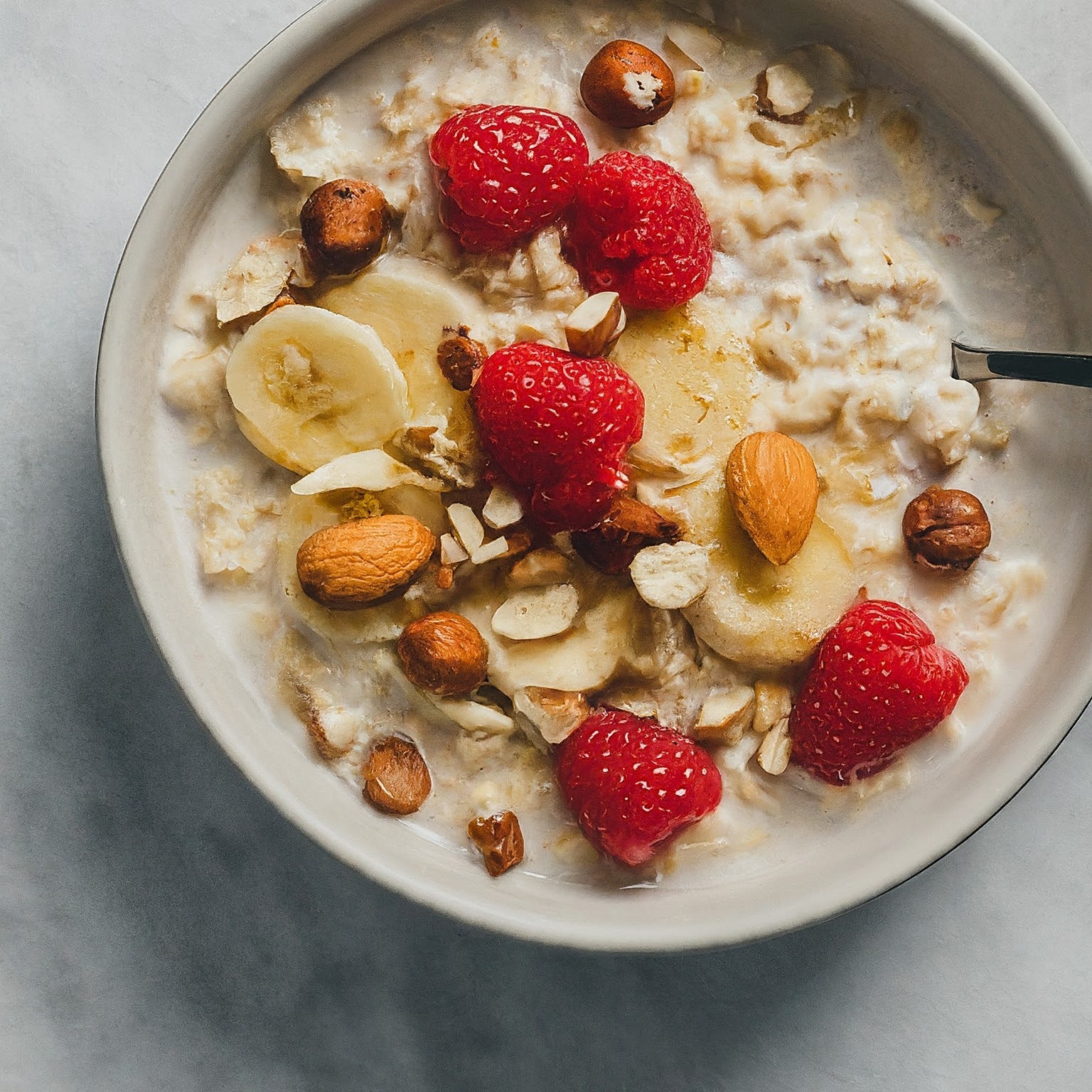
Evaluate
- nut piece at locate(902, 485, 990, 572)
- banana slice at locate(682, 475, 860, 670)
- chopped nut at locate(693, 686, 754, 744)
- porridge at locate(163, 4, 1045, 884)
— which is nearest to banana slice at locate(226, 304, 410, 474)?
porridge at locate(163, 4, 1045, 884)

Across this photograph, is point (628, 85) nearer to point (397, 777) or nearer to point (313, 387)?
point (313, 387)

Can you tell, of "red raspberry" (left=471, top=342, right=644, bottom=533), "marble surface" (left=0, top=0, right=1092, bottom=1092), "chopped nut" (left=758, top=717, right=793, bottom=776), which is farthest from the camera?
"marble surface" (left=0, top=0, right=1092, bottom=1092)

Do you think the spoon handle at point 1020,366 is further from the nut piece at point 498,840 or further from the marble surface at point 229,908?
the nut piece at point 498,840

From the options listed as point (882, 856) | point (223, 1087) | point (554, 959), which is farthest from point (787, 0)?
point (223, 1087)

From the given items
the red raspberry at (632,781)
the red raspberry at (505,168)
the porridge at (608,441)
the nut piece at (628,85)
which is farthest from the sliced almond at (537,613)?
the nut piece at (628,85)

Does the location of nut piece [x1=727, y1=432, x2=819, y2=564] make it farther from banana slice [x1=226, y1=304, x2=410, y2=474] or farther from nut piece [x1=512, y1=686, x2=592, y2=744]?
banana slice [x1=226, y1=304, x2=410, y2=474]

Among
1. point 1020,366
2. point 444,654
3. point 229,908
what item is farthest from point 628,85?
point 229,908

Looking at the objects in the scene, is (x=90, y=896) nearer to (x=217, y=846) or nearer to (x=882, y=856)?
(x=217, y=846)
